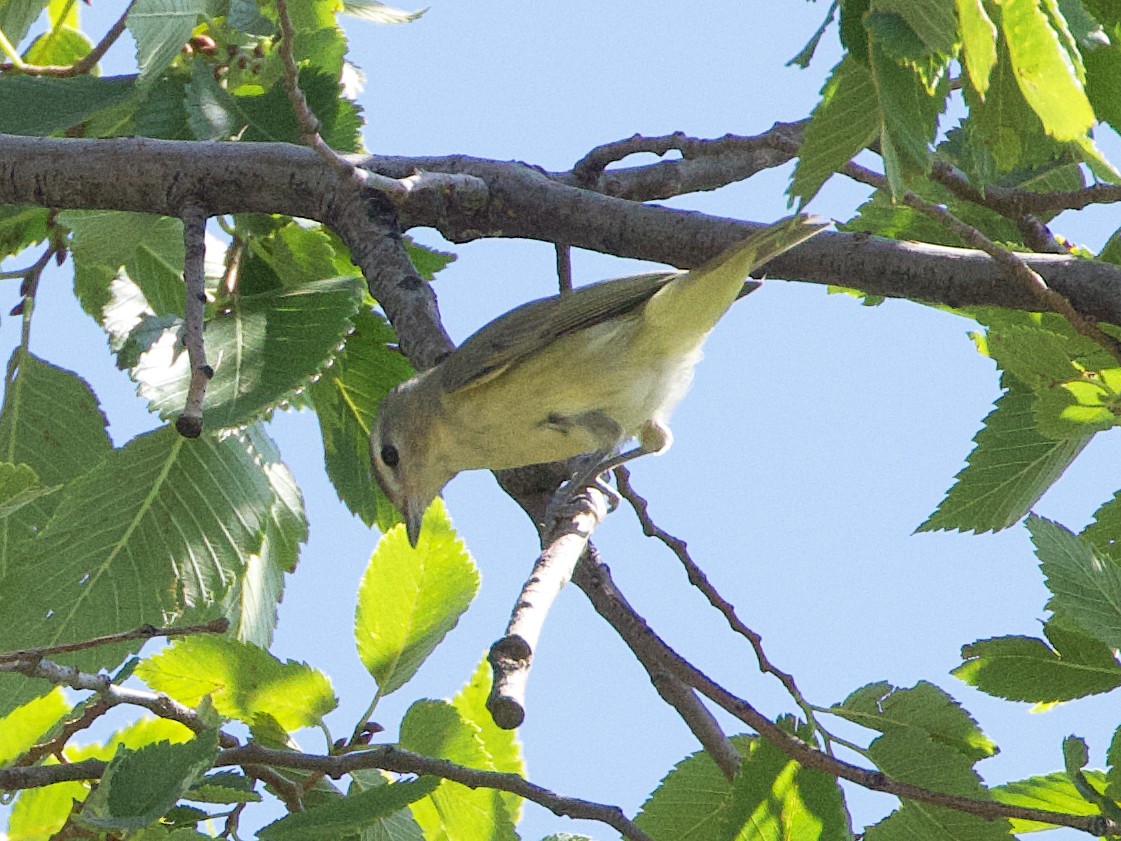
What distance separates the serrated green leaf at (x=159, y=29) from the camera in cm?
306

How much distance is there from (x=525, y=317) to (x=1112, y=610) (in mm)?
2405

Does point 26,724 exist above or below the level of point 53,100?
below

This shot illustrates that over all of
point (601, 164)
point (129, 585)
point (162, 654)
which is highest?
point (601, 164)

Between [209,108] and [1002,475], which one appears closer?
[1002,475]

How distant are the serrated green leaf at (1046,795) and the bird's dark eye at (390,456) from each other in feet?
6.43

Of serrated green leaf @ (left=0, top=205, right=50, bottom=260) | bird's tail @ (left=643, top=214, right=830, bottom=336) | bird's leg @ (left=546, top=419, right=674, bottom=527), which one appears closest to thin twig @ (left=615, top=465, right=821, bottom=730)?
bird's leg @ (left=546, top=419, right=674, bottom=527)

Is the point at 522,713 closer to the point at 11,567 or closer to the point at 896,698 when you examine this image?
the point at 896,698

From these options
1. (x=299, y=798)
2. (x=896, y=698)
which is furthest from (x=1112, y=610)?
(x=299, y=798)

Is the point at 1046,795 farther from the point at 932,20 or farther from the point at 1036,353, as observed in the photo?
the point at 932,20

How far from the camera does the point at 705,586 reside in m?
2.88

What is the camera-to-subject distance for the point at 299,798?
219 cm

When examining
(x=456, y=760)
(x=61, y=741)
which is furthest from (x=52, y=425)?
(x=456, y=760)

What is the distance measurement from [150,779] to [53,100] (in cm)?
208

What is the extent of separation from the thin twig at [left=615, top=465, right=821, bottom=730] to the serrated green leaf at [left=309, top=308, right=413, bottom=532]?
0.71 metres
